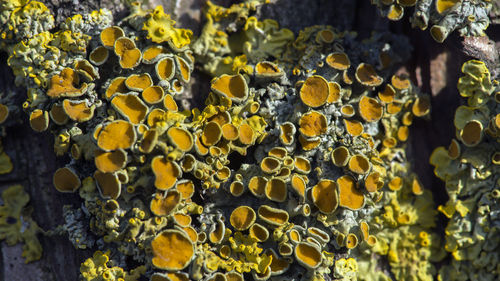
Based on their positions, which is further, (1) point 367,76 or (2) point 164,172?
(1) point 367,76

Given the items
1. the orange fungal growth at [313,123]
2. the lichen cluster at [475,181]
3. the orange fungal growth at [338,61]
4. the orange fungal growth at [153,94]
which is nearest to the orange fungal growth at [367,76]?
the orange fungal growth at [338,61]

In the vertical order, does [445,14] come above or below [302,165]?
above

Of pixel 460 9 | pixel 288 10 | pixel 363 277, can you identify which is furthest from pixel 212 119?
pixel 460 9

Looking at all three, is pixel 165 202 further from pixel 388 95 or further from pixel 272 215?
pixel 388 95

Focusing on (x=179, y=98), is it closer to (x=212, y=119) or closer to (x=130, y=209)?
(x=212, y=119)

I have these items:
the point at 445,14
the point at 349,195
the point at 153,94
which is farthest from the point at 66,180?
the point at 445,14

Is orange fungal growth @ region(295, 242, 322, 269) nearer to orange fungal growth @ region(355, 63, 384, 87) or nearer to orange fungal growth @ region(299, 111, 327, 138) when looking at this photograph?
orange fungal growth @ region(299, 111, 327, 138)
